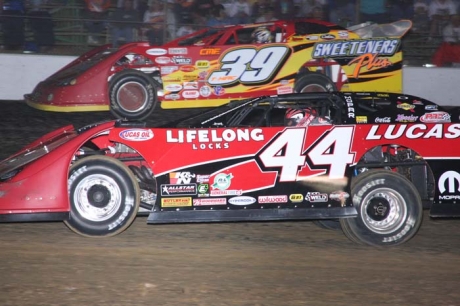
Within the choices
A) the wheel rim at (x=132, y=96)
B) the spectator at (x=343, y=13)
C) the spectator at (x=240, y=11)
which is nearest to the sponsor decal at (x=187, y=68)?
the wheel rim at (x=132, y=96)

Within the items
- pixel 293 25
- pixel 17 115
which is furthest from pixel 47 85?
pixel 293 25

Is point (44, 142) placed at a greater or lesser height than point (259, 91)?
lesser

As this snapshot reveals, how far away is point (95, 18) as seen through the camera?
13.8 m

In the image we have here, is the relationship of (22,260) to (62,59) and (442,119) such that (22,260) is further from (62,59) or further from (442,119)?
(62,59)

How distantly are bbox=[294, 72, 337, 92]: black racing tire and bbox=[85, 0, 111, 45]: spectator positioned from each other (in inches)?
170

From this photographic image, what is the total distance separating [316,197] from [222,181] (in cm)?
84

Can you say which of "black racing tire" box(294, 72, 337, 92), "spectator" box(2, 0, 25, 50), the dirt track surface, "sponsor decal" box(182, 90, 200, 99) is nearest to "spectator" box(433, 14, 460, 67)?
"black racing tire" box(294, 72, 337, 92)

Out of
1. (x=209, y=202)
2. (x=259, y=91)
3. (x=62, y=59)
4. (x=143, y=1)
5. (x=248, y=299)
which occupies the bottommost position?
(x=248, y=299)

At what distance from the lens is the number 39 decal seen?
11.5 meters

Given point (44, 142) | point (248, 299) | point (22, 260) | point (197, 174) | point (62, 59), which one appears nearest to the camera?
point (248, 299)

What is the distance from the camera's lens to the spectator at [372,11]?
47.2ft

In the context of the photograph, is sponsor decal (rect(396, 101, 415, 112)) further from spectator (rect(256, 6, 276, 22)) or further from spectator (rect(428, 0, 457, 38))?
spectator (rect(428, 0, 457, 38))

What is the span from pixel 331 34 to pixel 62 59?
5056 mm

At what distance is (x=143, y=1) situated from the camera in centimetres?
1379
